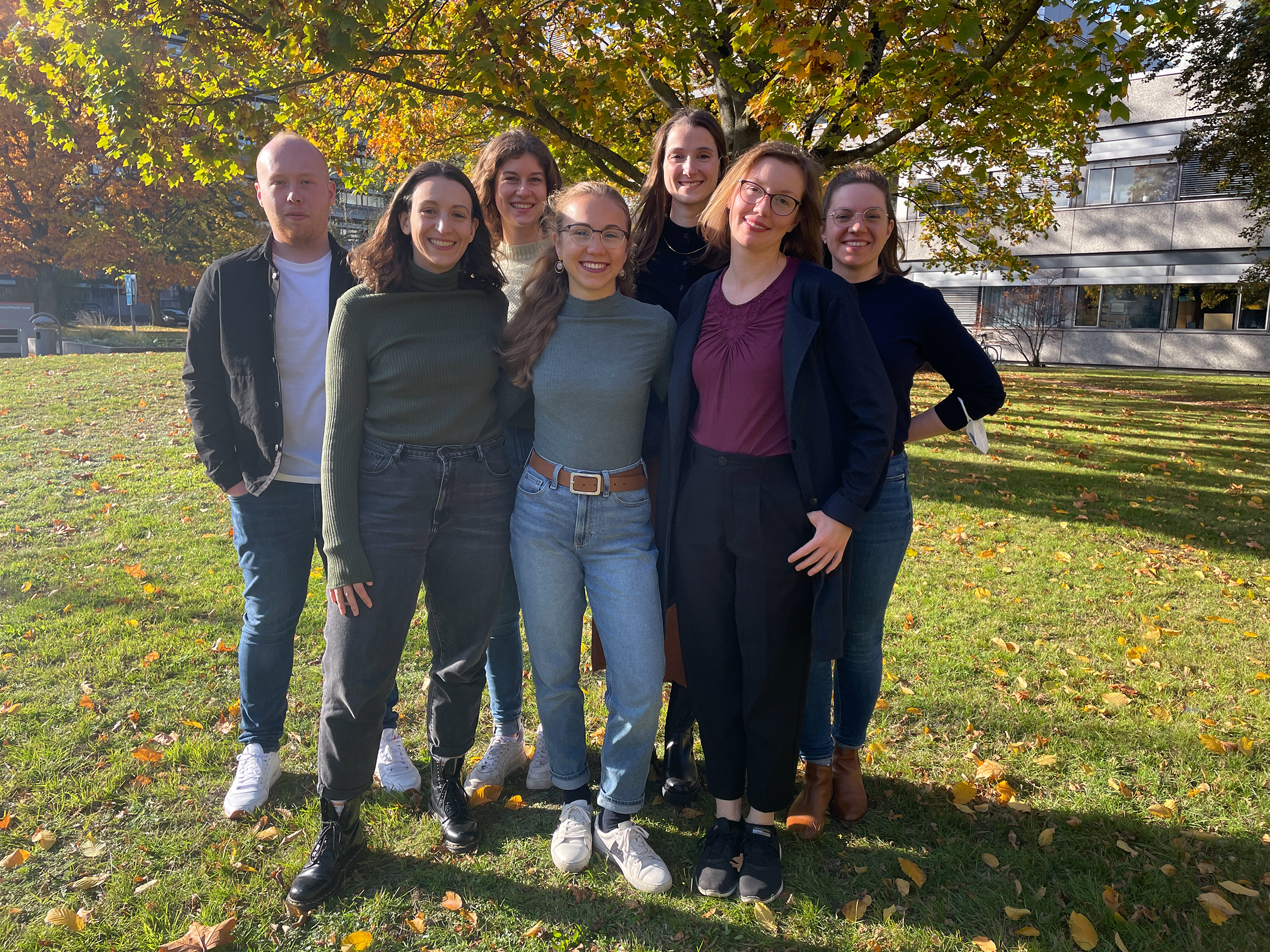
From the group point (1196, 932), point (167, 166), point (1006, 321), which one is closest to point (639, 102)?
point (167, 166)

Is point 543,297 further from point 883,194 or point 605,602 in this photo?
point 883,194

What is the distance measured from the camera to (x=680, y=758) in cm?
343

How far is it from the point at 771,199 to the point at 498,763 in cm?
254

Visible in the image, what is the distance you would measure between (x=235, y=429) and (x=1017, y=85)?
7343mm

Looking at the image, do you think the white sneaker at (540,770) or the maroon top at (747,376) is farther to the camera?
the white sneaker at (540,770)

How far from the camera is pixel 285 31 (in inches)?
258

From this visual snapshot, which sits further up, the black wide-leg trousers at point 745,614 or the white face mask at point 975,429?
the white face mask at point 975,429

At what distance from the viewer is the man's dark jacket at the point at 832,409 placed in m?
2.53

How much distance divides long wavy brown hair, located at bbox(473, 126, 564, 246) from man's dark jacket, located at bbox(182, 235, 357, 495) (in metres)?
0.61

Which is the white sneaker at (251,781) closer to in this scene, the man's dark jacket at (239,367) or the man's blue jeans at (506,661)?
the man's blue jeans at (506,661)

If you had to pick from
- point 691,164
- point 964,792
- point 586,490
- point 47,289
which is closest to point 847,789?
point 964,792

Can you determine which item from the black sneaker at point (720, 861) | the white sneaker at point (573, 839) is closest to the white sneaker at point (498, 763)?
the white sneaker at point (573, 839)

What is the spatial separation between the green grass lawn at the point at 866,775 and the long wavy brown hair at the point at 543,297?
73.2 inches

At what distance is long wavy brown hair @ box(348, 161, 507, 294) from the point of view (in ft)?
8.84
